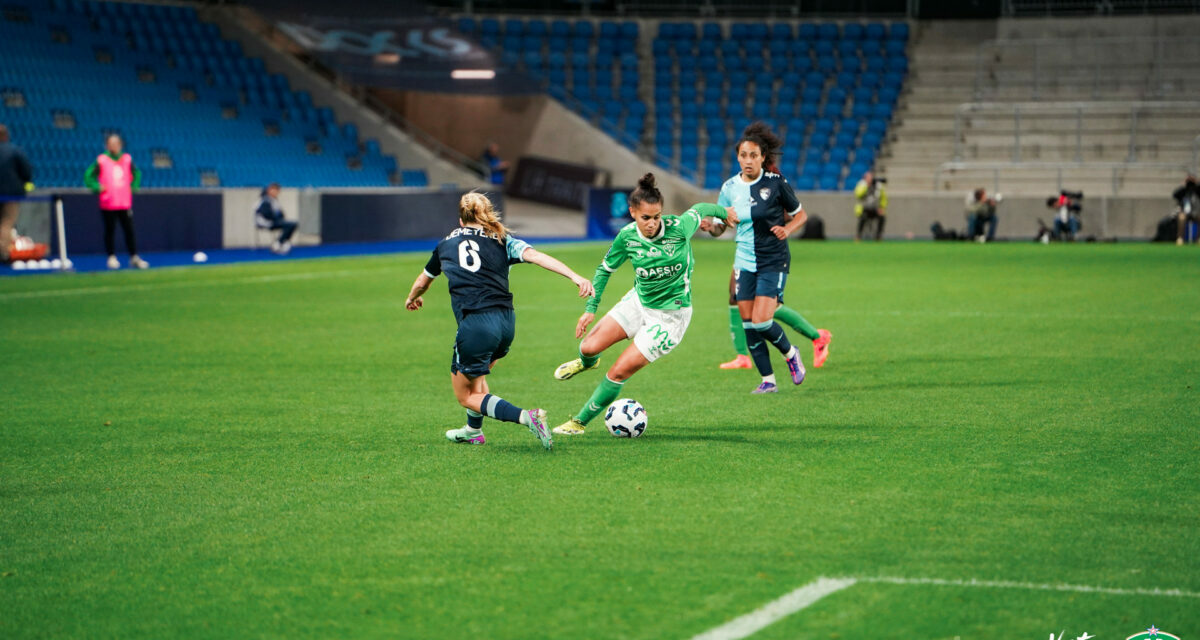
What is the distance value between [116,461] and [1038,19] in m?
37.8

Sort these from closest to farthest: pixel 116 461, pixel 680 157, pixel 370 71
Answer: pixel 116 461 < pixel 370 71 < pixel 680 157

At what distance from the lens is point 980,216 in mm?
33344

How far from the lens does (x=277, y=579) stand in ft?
17.1

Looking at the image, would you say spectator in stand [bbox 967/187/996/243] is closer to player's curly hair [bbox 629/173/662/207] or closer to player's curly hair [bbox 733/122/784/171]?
player's curly hair [bbox 733/122/784/171]

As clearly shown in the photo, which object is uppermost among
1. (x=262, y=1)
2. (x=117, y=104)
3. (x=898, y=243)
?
(x=262, y=1)

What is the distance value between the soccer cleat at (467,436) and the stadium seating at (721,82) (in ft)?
103

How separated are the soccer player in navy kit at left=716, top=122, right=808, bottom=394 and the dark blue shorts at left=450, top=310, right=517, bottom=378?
2902 millimetres

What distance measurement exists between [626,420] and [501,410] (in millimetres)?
908

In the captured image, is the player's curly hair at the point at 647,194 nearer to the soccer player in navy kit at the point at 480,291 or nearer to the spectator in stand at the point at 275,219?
the soccer player in navy kit at the point at 480,291

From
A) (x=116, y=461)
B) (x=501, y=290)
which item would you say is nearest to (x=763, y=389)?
(x=501, y=290)

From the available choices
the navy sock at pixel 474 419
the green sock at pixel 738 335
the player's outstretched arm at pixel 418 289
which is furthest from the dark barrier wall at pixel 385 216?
the navy sock at pixel 474 419

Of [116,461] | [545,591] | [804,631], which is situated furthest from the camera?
[116,461]

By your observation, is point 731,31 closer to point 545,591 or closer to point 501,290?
point 501,290

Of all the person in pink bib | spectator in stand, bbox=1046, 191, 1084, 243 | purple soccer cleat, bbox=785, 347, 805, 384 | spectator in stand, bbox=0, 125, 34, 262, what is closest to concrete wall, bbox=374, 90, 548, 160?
spectator in stand, bbox=1046, 191, 1084, 243
